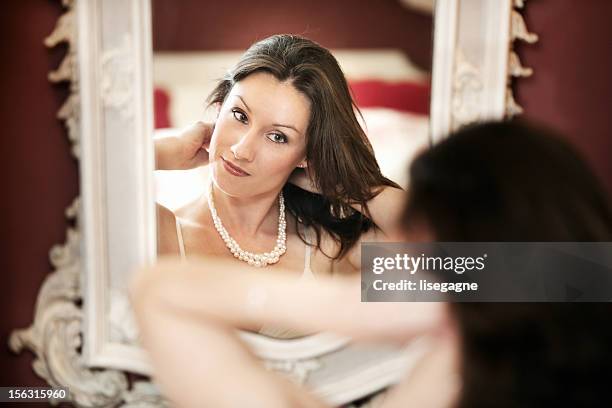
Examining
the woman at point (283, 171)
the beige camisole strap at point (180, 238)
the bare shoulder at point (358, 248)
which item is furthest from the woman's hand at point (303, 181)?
the beige camisole strap at point (180, 238)

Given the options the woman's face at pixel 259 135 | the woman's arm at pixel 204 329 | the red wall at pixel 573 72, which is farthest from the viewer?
the red wall at pixel 573 72

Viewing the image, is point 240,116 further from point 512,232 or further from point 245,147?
point 512,232

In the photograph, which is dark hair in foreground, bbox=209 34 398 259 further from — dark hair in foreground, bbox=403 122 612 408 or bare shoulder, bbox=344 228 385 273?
dark hair in foreground, bbox=403 122 612 408

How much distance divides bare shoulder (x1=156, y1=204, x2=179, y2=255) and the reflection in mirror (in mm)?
18

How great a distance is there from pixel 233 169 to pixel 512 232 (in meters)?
0.75

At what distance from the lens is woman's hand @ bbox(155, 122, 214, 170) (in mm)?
1304

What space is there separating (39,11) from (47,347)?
71 centimetres

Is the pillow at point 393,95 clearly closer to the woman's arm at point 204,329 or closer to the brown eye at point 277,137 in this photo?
the brown eye at point 277,137

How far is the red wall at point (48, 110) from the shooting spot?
138cm

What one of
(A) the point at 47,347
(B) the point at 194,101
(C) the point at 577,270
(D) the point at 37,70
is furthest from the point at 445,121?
(A) the point at 47,347

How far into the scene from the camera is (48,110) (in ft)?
4.66

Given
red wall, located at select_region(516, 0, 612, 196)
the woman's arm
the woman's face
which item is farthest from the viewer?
red wall, located at select_region(516, 0, 612, 196)

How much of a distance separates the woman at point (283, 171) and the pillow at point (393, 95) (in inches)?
1.1

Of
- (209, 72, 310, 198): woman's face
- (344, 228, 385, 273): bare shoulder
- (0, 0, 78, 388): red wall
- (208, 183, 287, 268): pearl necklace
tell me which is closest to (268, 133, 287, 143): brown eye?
(209, 72, 310, 198): woman's face
